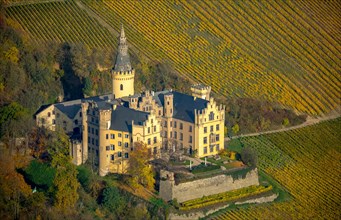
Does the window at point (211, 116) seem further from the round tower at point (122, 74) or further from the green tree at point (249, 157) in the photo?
the round tower at point (122, 74)

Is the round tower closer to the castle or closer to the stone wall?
the castle

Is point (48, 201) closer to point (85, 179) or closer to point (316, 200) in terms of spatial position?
point (85, 179)

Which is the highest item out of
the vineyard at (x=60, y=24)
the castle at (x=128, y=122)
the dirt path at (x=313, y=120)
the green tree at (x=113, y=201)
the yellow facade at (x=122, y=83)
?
the vineyard at (x=60, y=24)

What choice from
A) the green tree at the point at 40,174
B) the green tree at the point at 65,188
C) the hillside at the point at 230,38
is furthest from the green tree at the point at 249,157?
the green tree at the point at 40,174

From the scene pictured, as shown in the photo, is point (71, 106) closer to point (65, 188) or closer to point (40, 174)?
point (40, 174)

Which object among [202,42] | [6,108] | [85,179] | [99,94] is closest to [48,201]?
[85,179]

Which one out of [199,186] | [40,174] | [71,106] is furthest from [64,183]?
[71,106]
